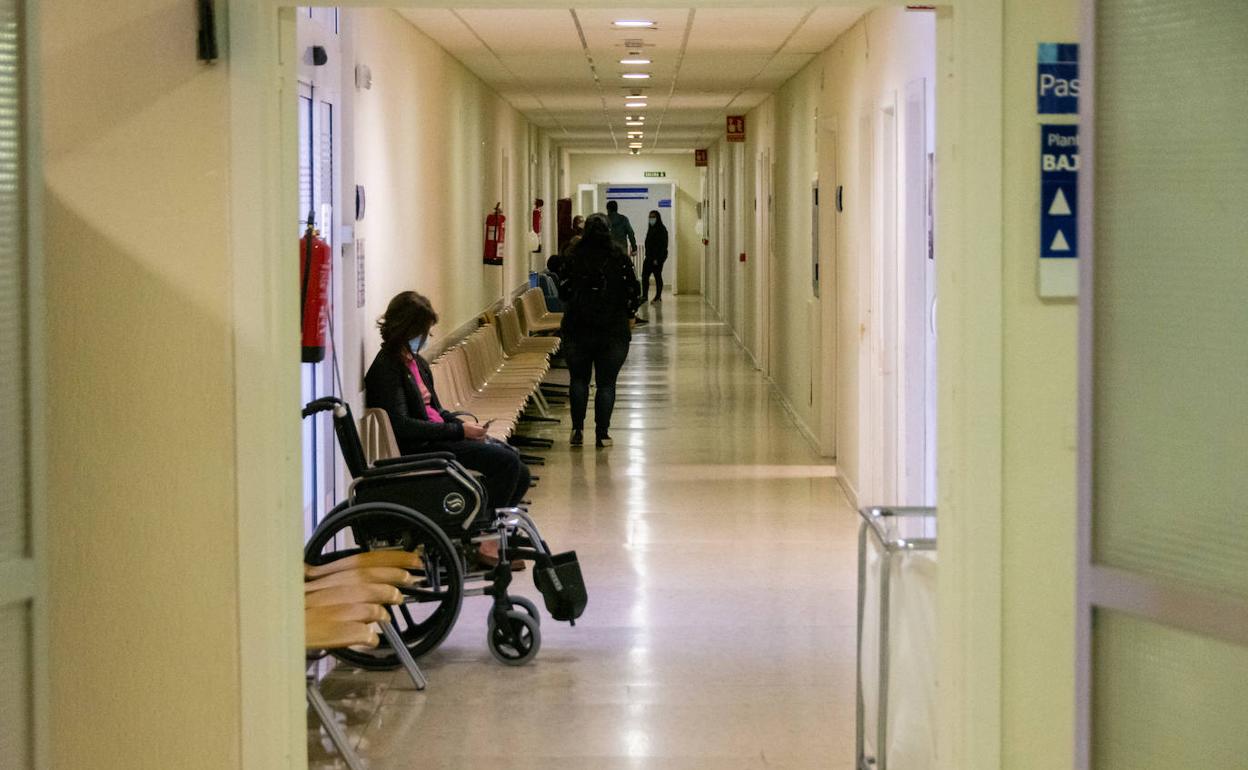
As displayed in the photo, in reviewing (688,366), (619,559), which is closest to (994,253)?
(619,559)

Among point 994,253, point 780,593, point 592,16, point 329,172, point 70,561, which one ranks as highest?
point 592,16

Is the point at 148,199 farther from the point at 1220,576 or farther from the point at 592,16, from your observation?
the point at 592,16

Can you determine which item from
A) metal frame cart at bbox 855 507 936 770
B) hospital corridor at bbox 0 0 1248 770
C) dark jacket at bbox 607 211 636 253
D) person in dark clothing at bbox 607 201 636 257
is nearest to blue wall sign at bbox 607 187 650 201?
person in dark clothing at bbox 607 201 636 257

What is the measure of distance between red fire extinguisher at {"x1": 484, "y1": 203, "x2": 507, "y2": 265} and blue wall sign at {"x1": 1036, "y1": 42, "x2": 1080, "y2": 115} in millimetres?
10090

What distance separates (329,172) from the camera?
21.8 feet

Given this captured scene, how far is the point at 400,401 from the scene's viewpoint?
660cm

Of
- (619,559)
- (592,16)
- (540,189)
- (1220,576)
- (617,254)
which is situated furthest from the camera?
(540,189)

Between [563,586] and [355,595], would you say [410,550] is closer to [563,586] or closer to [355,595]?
[563,586]

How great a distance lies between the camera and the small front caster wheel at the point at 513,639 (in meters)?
5.66

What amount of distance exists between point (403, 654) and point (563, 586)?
783mm

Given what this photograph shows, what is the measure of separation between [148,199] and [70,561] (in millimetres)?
742

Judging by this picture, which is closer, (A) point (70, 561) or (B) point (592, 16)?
(A) point (70, 561)

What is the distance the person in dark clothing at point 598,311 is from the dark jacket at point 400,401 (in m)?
4.16

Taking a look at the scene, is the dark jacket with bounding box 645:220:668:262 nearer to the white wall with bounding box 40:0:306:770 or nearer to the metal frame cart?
the metal frame cart
